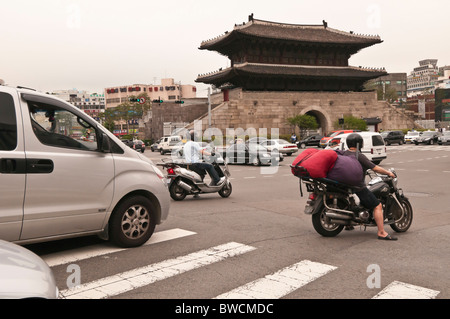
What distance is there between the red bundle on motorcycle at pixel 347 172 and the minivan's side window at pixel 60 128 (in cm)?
335

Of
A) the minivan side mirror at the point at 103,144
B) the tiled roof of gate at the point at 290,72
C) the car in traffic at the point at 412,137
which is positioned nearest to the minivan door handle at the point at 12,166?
the minivan side mirror at the point at 103,144

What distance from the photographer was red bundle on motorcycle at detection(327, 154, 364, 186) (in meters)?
6.14

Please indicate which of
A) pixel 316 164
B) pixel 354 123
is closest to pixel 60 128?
pixel 316 164

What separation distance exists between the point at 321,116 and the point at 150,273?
57.7 metres

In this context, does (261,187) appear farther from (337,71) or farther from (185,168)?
(337,71)

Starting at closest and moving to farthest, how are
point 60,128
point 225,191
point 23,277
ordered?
point 23,277 < point 60,128 < point 225,191

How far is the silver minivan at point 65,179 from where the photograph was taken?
4.83 metres

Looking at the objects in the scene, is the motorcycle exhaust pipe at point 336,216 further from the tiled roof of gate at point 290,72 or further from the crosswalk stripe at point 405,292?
the tiled roof of gate at point 290,72

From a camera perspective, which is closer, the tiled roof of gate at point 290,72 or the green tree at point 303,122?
the tiled roof of gate at point 290,72

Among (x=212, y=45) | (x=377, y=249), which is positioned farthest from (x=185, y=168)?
(x=212, y=45)

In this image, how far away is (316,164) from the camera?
20.2 feet

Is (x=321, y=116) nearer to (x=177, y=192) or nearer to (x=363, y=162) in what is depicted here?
(x=177, y=192)

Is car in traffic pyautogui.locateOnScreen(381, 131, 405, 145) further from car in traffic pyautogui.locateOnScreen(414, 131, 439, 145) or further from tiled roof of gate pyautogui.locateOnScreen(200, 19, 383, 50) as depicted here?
tiled roof of gate pyautogui.locateOnScreen(200, 19, 383, 50)

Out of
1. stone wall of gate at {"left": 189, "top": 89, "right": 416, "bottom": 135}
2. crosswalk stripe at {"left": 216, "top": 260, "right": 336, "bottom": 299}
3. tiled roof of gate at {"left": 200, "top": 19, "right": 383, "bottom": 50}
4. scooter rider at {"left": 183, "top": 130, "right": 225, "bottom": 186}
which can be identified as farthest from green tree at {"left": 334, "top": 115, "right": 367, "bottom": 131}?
crosswalk stripe at {"left": 216, "top": 260, "right": 336, "bottom": 299}
